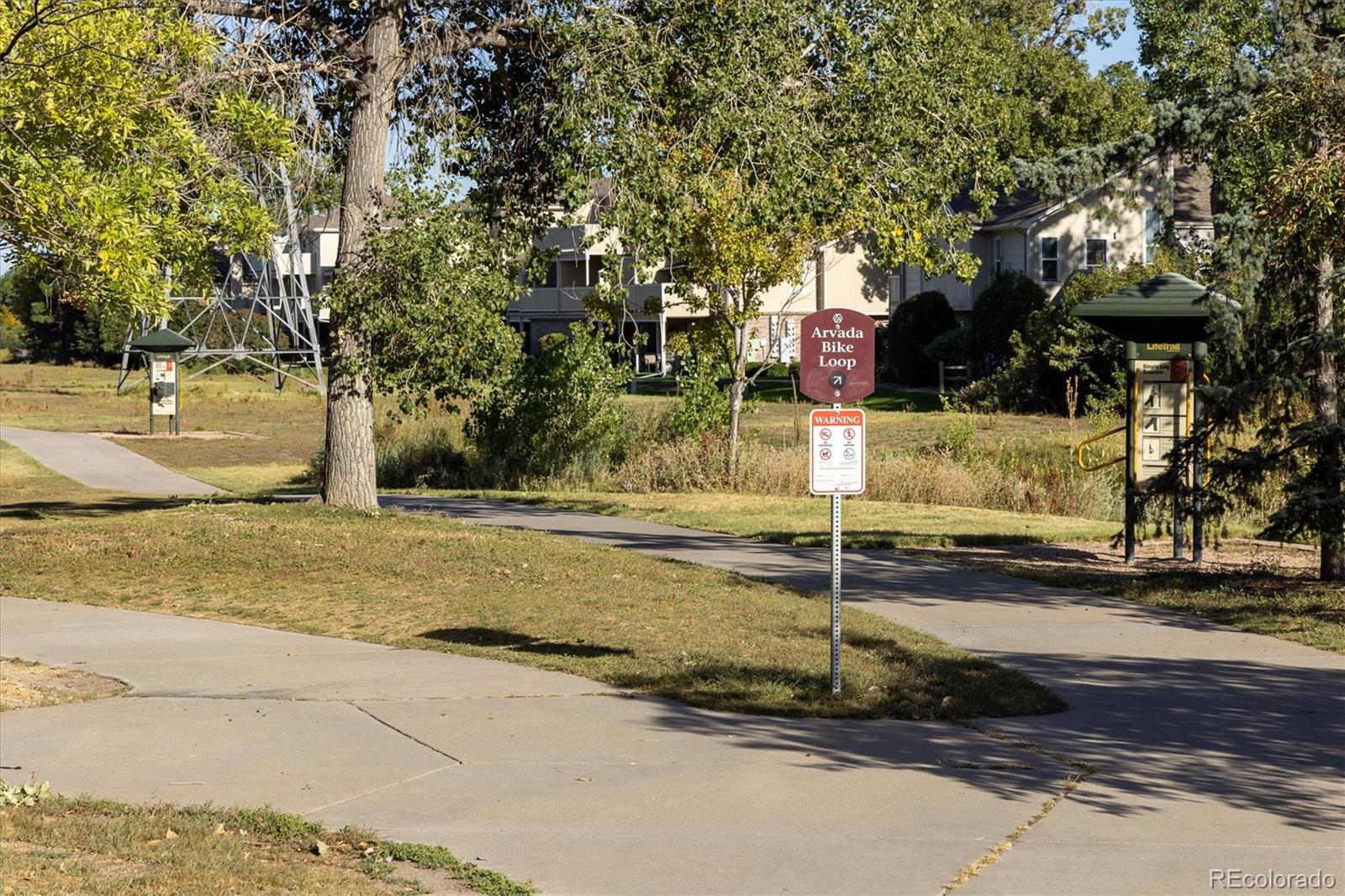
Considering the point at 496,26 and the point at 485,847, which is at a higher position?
the point at 496,26

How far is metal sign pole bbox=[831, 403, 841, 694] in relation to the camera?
900cm

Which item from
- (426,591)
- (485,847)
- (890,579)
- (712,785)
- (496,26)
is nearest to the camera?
(485,847)

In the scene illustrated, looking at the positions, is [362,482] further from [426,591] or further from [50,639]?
[50,639]

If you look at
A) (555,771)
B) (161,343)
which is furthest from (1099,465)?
(161,343)

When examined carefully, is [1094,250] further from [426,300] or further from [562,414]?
[426,300]

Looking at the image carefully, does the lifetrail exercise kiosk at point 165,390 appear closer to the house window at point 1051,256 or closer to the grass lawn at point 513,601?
the grass lawn at point 513,601

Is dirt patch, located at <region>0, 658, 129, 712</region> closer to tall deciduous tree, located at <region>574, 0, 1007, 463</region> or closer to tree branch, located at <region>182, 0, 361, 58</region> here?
tall deciduous tree, located at <region>574, 0, 1007, 463</region>

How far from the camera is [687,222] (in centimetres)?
1692

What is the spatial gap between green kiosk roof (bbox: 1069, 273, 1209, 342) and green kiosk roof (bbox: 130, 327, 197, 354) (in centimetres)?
2925

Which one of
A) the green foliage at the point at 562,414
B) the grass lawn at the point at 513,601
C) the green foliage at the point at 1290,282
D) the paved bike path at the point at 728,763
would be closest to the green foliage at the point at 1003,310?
the green foliage at the point at 562,414

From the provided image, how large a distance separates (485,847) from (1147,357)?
11.8 meters

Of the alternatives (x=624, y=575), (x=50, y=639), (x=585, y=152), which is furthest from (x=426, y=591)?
(x=585, y=152)

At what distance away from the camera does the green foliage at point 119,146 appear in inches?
Answer: 502

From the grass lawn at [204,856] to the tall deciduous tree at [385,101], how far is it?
10085 millimetres
